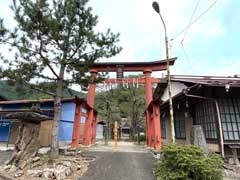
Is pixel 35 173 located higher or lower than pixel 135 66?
lower

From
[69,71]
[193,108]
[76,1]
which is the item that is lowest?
[193,108]

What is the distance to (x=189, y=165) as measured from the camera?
4.75 metres

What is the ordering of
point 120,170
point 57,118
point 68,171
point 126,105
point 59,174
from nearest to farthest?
point 59,174
point 68,171
point 120,170
point 57,118
point 126,105

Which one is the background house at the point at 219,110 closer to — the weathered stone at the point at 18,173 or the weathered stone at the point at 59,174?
the weathered stone at the point at 59,174

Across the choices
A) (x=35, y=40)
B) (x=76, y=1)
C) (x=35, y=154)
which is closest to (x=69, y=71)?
(x=35, y=40)

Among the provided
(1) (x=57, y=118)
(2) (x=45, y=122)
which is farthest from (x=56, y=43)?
(2) (x=45, y=122)

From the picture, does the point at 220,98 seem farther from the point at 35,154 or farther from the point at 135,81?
the point at 35,154

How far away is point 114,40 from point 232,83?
4.81 meters

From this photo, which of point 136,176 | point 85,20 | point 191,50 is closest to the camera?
point 136,176

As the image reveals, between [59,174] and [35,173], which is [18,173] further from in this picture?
[59,174]

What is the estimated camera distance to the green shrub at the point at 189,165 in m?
4.69

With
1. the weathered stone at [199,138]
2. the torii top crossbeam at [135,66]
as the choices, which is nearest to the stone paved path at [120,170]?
the weathered stone at [199,138]

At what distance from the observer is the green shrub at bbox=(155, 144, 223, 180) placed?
4.69m

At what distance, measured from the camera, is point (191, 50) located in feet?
31.2
